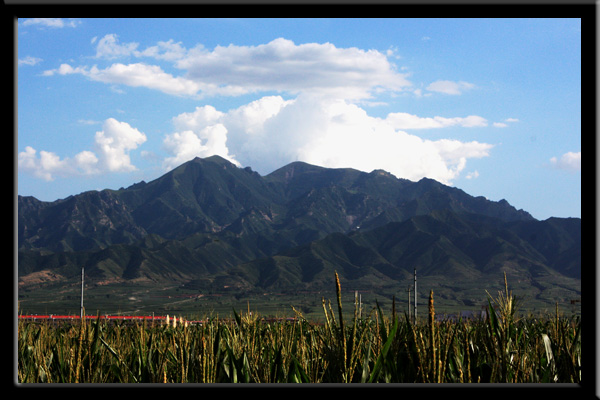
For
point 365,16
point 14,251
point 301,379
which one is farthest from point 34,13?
point 301,379

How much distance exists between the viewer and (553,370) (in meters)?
7.46

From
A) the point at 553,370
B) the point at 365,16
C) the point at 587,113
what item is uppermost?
the point at 365,16

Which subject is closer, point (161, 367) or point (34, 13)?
point (34, 13)

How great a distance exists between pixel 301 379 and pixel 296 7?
3676 millimetres

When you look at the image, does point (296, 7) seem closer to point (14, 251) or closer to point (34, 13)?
point (34, 13)

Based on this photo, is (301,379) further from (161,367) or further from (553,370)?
(553,370)

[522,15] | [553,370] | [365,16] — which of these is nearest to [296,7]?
[365,16]
